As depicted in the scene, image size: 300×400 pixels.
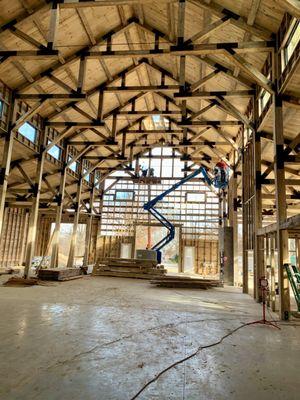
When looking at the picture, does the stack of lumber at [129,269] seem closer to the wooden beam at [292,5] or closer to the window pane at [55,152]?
the window pane at [55,152]

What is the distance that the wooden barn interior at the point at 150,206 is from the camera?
4273 mm

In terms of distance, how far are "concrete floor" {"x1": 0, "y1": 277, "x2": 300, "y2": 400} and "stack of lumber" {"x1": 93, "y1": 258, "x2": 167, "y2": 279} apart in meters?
9.10

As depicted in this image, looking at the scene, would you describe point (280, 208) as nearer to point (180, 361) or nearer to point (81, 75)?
point (180, 361)

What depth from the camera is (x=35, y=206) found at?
15180mm

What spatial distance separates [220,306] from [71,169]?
1448 centimetres

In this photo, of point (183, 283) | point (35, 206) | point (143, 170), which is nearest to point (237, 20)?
point (183, 283)

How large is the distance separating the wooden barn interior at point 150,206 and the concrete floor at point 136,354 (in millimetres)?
34

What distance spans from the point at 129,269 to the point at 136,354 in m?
13.5

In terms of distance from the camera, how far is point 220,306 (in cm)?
955

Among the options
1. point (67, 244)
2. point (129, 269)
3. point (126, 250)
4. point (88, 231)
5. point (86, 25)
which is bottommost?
point (129, 269)

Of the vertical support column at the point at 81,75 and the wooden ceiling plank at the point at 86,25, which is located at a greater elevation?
the wooden ceiling plank at the point at 86,25

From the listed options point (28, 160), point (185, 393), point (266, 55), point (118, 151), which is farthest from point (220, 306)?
point (118, 151)

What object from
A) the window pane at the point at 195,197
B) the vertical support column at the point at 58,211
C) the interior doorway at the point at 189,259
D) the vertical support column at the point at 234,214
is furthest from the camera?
the window pane at the point at 195,197

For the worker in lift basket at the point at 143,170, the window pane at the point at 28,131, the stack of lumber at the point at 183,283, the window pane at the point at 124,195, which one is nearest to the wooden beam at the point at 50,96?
the window pane at the point at 28,131
